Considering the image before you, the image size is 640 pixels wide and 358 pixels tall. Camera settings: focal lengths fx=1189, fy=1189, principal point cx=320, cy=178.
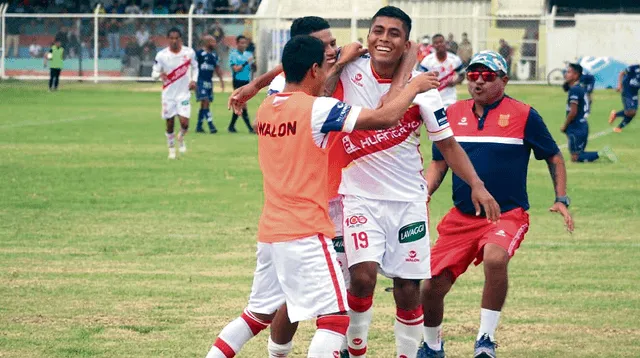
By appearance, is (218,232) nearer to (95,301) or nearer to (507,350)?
(95,301)

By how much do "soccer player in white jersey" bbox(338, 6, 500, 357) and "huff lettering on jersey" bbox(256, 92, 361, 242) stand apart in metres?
1.04

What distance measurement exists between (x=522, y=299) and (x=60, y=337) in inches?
160

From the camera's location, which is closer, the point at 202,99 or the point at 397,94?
the point at 397,94

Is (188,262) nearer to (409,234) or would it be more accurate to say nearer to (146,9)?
(409,234)

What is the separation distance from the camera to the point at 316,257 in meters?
6.51

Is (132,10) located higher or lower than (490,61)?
higher

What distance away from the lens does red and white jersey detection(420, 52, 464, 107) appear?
2627 cm

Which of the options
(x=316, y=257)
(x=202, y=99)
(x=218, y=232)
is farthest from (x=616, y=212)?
(x=202, y=99)

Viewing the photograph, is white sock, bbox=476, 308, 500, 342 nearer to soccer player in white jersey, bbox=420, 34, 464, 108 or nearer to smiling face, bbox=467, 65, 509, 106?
smiling face, bbox=467, 65, 509, 106

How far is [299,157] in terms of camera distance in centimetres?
650

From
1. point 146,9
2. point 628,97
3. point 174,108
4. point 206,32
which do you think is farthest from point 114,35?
point 174,108

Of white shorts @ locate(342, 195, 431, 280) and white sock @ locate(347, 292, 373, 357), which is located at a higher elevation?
white shorts @ locate(342, 195, 431, 280)

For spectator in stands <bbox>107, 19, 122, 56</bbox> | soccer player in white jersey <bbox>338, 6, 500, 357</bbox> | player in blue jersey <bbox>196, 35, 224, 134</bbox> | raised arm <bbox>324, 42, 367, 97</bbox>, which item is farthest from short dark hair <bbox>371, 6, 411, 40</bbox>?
spectator in stands <bbox>107, 19, 122, 56</bbox>

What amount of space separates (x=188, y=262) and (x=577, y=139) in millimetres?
12095
